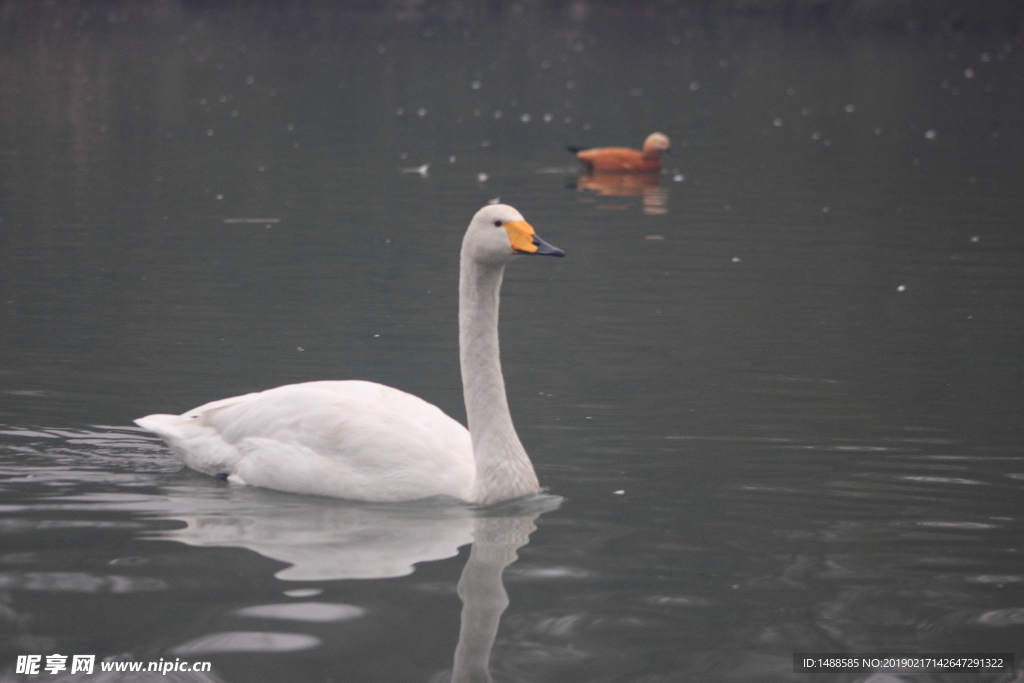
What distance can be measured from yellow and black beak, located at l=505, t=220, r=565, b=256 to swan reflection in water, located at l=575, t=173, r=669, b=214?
11.6 m

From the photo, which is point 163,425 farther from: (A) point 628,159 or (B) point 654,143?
(B) point 654,143

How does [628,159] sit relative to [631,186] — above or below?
above

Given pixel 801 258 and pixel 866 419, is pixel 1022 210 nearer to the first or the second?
pixel 801 258

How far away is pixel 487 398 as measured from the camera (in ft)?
23.8

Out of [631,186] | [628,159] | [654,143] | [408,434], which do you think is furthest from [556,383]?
[654,143]

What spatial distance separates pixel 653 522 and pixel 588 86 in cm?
3276

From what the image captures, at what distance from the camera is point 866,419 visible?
29.5 ft

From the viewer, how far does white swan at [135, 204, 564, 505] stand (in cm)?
712

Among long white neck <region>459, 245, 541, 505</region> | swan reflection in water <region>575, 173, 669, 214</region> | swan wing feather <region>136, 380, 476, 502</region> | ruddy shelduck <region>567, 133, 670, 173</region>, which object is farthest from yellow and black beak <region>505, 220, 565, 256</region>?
ruddy shelduck <region>567, 133, 670, 173</region>

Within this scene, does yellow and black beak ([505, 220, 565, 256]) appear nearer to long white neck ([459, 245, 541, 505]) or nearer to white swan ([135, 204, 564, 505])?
white swan ([135, 204, 564, 505])

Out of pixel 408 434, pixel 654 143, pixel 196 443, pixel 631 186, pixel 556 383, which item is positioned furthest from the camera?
pixel 654 143

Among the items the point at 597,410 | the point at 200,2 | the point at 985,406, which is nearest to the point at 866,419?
the point at 985,406

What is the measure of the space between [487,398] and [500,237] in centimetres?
85

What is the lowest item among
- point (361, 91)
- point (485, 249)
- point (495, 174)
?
point (485, 249)
